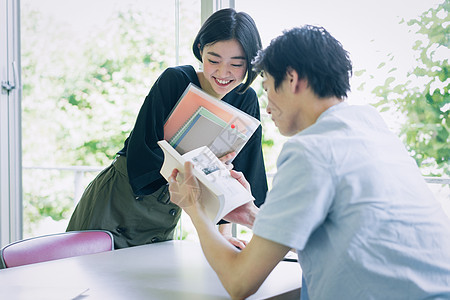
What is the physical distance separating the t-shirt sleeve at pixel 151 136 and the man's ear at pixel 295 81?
70cm

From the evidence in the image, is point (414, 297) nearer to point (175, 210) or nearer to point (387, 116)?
point (175, 210)

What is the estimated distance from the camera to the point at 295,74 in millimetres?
985

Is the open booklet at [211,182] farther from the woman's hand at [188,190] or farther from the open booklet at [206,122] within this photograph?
the open booklet at [206,122]

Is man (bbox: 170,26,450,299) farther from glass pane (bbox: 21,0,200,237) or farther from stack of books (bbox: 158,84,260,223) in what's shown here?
glass pane (bbox: 21,0,200,237)

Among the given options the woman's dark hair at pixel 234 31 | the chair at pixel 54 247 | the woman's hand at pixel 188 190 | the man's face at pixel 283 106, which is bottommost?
the chair at pixel 54 247

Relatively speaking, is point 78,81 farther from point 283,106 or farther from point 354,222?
point 354,222

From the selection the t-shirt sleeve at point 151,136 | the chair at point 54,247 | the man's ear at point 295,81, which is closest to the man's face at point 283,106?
the man's ear at point 295,81

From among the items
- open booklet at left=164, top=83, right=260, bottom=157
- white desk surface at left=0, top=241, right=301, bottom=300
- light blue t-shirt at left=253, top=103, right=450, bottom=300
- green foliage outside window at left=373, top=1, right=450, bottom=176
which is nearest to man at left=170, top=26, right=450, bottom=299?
light blue t-shirt at left=253, top=103, right=450, bottom=300

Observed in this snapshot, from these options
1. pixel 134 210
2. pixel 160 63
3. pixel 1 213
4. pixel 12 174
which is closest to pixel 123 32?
pixel 160 63

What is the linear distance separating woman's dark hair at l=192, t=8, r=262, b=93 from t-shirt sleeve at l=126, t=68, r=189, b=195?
0.19m

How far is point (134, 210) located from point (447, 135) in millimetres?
1655

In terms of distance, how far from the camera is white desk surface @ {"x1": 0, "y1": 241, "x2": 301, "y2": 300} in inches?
40.9

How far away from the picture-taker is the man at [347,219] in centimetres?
83

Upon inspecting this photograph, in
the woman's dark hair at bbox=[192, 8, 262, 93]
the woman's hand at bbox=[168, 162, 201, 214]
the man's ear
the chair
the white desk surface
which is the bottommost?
the chair
